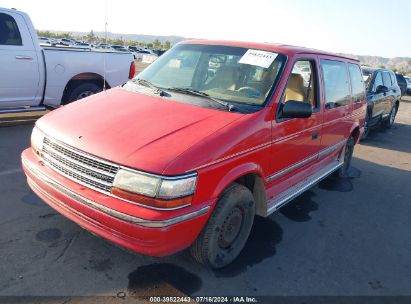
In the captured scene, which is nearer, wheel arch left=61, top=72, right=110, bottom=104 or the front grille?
the front grille

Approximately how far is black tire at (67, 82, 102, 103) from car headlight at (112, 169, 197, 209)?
5.60m

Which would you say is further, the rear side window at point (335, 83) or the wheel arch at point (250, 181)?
the rear side window at point (335, 83)

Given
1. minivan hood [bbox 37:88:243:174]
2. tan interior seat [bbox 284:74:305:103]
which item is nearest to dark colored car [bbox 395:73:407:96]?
tan interior seat [bbox 284:74:305:103]

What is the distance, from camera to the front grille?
2.72 metres

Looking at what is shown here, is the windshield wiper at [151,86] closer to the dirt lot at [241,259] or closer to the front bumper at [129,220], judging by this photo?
the front bumper at [129,220]

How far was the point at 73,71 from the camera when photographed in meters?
7.53

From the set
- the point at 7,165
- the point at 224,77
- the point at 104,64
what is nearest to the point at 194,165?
the point at 224,77

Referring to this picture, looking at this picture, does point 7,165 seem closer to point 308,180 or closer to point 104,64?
point 104,64

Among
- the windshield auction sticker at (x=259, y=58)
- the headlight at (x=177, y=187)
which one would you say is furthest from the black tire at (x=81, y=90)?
the headlight at (x=177, y=187)

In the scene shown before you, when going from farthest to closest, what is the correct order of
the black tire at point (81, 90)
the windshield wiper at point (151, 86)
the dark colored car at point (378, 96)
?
the dark colored car at point (378, 96) < the black tire at point (81, 90) < the windshield wiper at point (151, 86)

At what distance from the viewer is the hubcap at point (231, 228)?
10.7ft

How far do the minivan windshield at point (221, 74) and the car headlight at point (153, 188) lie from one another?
3.94ft

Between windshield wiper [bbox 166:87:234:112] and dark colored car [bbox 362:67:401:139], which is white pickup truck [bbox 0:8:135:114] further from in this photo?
dark colored car [bbox 362:67:401:139]

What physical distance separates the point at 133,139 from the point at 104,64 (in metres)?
5.18
